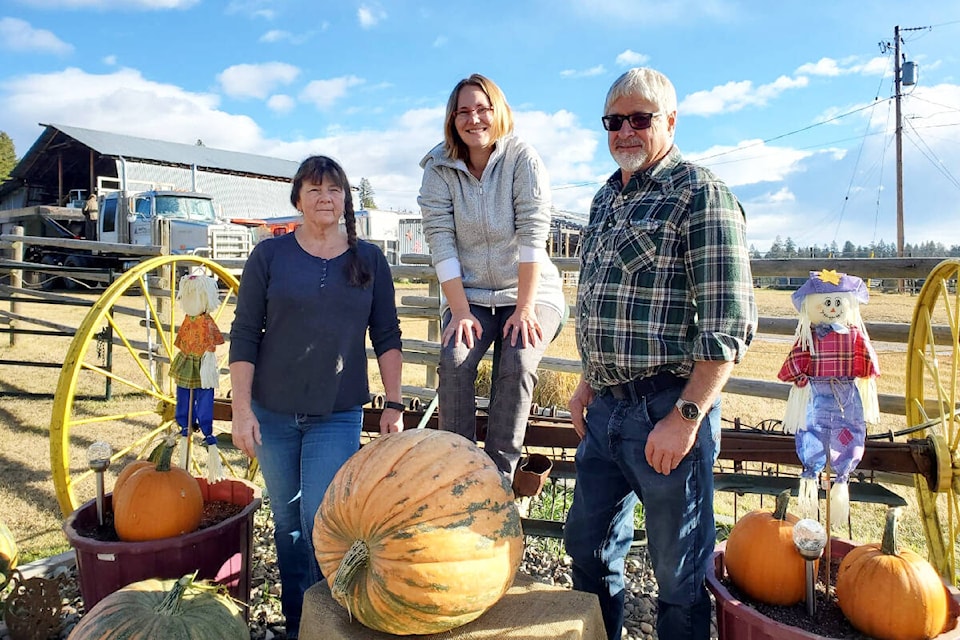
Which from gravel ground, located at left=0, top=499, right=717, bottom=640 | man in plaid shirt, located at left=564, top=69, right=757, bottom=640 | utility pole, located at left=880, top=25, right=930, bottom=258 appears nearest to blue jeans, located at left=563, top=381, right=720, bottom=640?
man in plaid shirt, located at left=564, top=69, right=757, bottom=640

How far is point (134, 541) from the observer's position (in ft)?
7.40

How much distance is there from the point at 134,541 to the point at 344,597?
3.39 feet

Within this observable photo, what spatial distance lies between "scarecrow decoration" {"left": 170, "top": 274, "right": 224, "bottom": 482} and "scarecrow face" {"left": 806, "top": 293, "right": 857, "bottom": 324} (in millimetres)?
2297

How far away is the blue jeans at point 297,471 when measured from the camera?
7.81 feet

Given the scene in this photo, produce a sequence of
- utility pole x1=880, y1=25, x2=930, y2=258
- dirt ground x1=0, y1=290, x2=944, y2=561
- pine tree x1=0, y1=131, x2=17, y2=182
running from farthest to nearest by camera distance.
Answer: pine tree x1=0, y1=131, x2=17, y2=182 < utility pole x1=880, y1=25, x2=930, y2=258 < dirt ground x1=0, y1=290, x2=944, y2=561

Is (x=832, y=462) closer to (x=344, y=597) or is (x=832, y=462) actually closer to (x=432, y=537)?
(x=432, y=537)

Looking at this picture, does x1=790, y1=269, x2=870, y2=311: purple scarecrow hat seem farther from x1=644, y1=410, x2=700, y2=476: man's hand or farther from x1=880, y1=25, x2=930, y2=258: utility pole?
x1=880, y1=25, x2=930, y2=258: utility pole

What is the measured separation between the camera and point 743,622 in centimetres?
166

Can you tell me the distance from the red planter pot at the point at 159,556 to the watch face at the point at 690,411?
1678 mm

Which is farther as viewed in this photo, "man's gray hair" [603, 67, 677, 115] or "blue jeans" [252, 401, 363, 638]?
"blue jeans" [252, 401, 363, 638]

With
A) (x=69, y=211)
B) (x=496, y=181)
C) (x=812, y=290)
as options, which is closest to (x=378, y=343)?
(x=496, y=181)

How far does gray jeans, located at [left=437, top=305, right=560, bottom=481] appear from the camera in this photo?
7.58 feet

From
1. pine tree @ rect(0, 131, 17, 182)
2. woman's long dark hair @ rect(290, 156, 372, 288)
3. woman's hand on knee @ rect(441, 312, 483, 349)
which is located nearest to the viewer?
woman's hand on knee @ rect(441, 312, 483, 349)

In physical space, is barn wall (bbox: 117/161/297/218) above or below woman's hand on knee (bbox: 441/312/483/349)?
above
